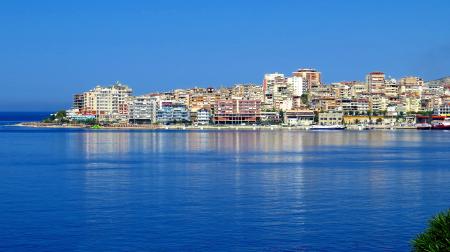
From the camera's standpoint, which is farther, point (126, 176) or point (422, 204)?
point (126, 176)

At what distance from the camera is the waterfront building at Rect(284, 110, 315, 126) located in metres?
61.3

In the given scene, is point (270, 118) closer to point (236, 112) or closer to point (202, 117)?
point (236, 112)

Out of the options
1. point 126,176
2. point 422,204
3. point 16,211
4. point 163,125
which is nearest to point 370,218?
point 422,204

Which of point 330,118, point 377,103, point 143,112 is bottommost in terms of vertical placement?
point 330,118

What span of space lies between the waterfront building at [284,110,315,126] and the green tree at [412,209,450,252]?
5602 cm

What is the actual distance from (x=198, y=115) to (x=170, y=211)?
168 ft

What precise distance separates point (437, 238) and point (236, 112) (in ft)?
187

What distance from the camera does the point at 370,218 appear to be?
11.1 meters

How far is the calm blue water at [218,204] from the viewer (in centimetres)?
964

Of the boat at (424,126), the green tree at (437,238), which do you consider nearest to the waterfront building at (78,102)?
the boat at (424,126)

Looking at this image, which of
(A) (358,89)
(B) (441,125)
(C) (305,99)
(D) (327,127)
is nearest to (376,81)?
(A) (358,89)

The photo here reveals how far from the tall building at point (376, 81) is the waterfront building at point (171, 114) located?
57.6ft

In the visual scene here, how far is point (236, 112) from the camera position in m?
61.9

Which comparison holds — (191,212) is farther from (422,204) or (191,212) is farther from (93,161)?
(93,161)
